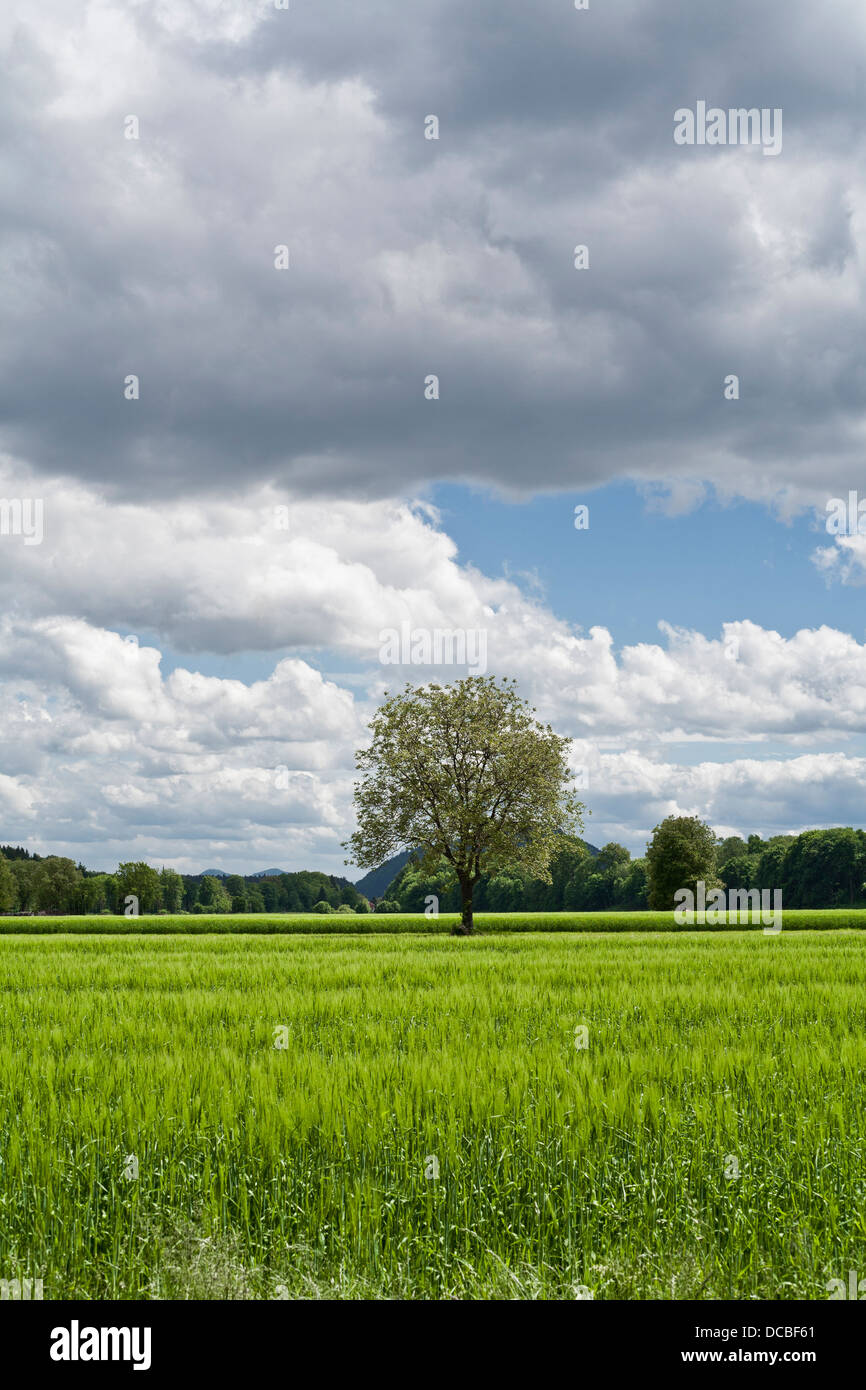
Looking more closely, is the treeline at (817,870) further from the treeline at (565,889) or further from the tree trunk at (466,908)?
the tree trunk at (466,908)

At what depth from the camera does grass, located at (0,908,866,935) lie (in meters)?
54.6

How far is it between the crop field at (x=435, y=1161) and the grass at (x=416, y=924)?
1708 inches

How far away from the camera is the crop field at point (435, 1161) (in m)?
5.12

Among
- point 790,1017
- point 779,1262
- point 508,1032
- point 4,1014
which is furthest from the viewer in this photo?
point 4,1014

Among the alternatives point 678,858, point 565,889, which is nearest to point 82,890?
point 565,889

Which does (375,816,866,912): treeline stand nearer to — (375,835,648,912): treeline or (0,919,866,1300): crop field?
(375,835,648,912): treeline

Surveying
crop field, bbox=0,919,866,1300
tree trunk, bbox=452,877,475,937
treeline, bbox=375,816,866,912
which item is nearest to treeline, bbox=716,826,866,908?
treeline, bbox=375,816,866,912

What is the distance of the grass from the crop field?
43.4 m

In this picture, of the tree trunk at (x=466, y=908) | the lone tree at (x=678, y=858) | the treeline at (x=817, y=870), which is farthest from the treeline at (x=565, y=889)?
the tree trunk at (x=466, y=908)

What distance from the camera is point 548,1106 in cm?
749

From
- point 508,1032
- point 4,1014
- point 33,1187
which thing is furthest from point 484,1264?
point 4,1014
